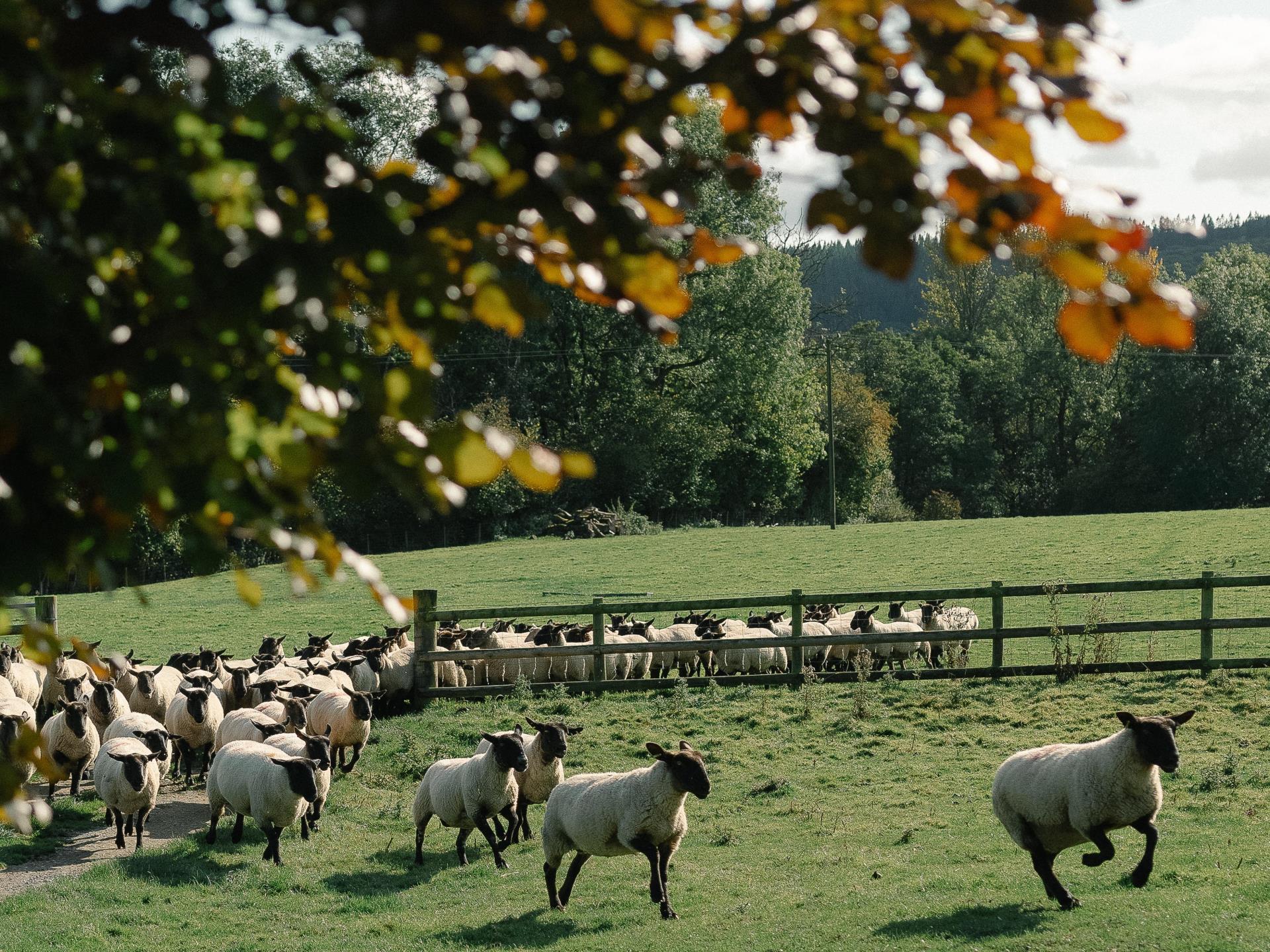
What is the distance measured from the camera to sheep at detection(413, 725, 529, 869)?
11.5 metres

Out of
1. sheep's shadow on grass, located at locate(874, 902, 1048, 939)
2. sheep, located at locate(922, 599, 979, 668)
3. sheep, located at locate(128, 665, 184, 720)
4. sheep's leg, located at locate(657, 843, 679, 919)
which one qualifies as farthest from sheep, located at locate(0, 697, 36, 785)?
sheep, located at locate(922, 599, 979, 668)

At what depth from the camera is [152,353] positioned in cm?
231

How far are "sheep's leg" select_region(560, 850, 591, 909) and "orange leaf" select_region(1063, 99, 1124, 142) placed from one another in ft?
29.2

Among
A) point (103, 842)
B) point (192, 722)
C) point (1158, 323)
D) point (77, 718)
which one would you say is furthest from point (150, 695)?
point (1158, 323)

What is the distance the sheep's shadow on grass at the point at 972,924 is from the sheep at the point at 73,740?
9618mm

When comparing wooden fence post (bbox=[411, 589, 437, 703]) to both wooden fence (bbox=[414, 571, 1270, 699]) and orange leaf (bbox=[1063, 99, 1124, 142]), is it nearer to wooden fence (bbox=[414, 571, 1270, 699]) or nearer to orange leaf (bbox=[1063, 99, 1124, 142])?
wooden fence (bbox=[414, 571, 1270, 699])

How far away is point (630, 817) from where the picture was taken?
390 inches

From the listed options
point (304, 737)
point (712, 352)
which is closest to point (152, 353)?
point (304, 737)

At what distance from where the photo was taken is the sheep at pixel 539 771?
1225 centimetres

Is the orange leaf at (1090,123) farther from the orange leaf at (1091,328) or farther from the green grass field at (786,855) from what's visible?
the green grass field at (786,855)

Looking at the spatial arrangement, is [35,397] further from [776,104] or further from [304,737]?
[304,737]

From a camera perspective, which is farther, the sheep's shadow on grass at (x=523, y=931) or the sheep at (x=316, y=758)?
the sheep at (x=316, y=758)

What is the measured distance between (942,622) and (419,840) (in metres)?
11.6

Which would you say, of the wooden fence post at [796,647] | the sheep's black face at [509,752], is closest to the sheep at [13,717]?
the sheep's black face at [509,752]
